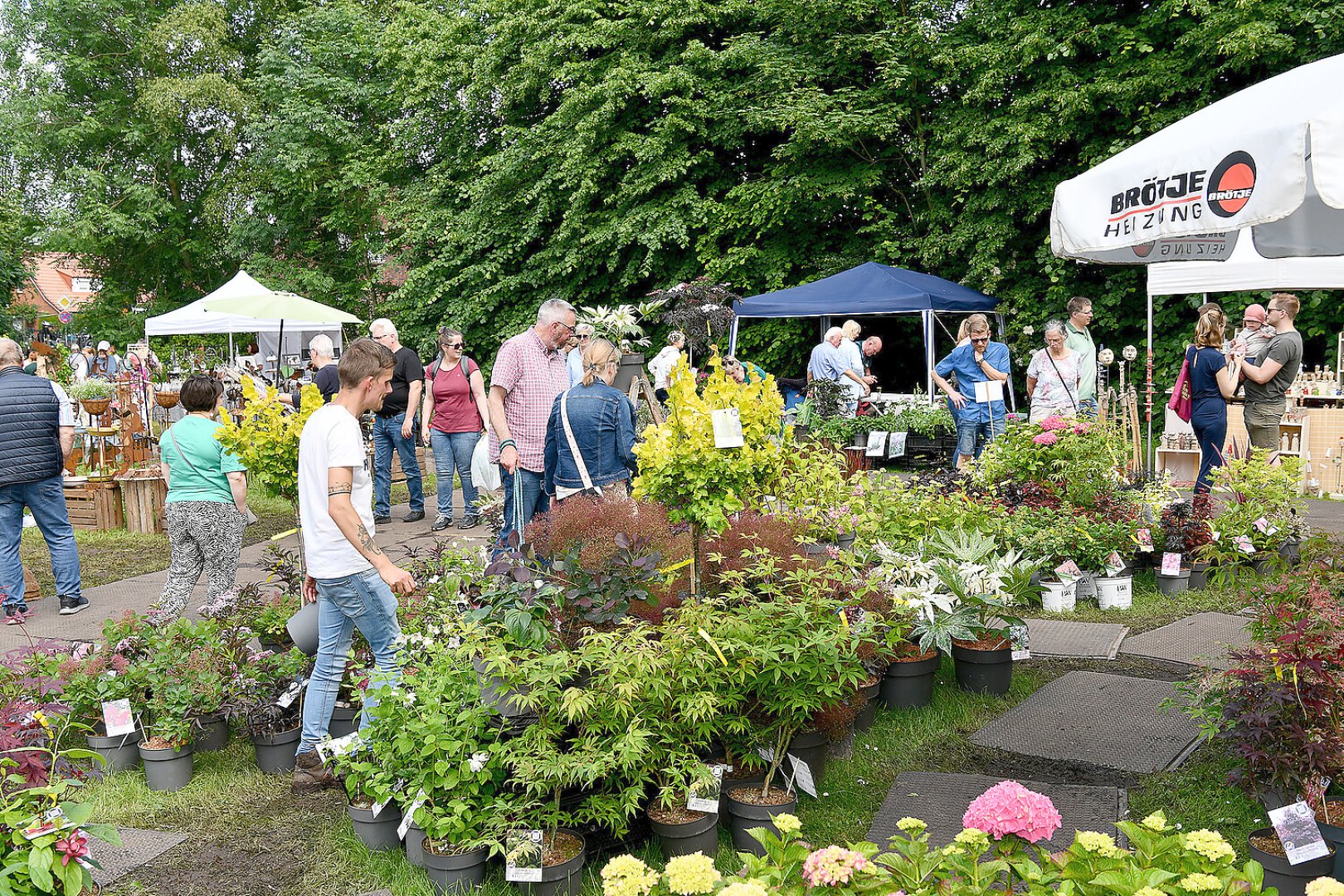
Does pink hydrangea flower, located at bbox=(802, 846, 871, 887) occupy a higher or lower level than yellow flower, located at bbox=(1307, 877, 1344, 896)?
lower

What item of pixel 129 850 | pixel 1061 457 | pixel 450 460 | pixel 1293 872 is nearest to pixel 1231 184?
pixel 1293 872

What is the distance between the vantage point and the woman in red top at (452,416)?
8312 mm

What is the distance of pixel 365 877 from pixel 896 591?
7.89 ft

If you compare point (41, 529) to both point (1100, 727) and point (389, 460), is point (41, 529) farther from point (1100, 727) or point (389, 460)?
point (1100, 727)

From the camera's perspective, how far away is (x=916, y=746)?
12.8 ft

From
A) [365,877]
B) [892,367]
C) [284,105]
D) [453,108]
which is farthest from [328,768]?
[284,105]

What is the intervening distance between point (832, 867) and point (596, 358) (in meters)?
3.40

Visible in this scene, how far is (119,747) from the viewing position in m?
3.96

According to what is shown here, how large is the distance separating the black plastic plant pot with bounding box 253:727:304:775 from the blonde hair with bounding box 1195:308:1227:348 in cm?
644

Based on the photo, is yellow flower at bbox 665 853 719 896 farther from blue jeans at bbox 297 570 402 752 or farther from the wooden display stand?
the wooden display stand

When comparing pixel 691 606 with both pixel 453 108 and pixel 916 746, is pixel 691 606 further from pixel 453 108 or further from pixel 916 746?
pixel 453 108

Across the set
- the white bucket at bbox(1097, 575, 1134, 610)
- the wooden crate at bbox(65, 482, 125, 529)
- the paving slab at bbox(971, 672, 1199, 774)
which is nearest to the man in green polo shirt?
the white bucket at bbox(1097, 575, 1134, 610)

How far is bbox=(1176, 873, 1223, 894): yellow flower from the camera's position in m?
1.69

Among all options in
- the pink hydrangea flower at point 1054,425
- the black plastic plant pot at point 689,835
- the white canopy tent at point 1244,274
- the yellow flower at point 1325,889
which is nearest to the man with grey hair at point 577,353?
the pink hydrangea flower at point 1054,425
